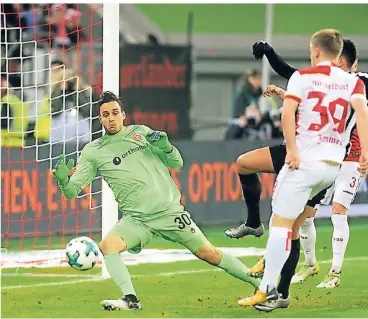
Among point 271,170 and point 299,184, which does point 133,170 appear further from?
point 299,184

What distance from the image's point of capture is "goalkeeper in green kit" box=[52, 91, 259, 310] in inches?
344

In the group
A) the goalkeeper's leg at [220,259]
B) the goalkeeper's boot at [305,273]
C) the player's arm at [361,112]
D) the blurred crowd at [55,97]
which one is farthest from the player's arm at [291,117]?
the blurred crowd at [55,97]

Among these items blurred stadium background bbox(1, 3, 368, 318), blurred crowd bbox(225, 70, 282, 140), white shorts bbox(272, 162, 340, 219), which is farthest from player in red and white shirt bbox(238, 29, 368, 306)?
blurred crowd bbox(225, 70, 282, 140)

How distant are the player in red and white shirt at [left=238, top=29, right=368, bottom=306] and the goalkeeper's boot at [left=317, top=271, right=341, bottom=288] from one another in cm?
202

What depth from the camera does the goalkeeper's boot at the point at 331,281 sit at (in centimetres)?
1027

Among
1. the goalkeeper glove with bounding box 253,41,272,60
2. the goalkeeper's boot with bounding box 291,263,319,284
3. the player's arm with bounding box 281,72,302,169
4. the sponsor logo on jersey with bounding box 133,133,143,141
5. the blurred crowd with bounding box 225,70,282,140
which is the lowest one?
the goalkeeper's boot with bounding box 291,263,319,284

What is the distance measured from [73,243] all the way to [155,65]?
867 cm

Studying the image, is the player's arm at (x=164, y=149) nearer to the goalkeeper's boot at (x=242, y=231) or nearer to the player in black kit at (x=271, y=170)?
the player in black kit at (x=271, y=170)

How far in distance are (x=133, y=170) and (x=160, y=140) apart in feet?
1.03

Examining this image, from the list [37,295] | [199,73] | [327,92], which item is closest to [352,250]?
[37,295]

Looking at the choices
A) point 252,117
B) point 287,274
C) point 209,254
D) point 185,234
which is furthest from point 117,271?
point 252,117

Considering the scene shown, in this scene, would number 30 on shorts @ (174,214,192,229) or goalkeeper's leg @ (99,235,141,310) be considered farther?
number 30 on shorts @ (174,214,192,229)

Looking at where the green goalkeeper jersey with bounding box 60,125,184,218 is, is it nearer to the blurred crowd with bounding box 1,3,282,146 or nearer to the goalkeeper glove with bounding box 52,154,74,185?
the goalkeeper glove with bounding box 52,154,74,185

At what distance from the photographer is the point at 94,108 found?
14.5 meters
